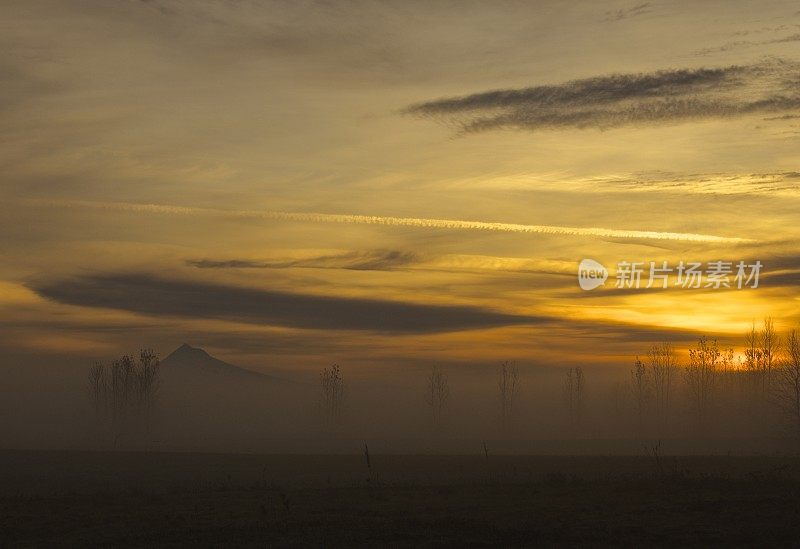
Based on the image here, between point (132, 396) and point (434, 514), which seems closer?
point (434, 514)

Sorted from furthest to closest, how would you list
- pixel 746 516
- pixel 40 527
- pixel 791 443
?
pixel 791 443
pixel 40 527
pixel 746 516

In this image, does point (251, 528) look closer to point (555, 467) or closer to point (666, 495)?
point (666, 495)

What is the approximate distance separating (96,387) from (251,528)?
149237 mm

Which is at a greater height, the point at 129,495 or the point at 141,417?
the point at 129,495

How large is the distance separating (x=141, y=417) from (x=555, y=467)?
99.0 metres

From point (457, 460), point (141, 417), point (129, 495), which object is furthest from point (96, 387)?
point (129, 495)

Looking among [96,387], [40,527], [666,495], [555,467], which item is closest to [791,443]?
[555,467]

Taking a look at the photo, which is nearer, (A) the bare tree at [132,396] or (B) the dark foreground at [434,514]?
(B) the dark foreground at [434,514]

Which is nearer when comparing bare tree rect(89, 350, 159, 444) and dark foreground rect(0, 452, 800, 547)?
dark foreground rect(0, 452, 800, 547)

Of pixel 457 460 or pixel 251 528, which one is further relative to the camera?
pixel 457 460

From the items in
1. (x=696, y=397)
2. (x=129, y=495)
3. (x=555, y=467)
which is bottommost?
(x=696, y=397)

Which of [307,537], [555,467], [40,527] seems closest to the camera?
[307,537]

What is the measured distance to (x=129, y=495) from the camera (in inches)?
1574

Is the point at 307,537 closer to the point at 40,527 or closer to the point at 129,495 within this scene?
the point at 40,527
